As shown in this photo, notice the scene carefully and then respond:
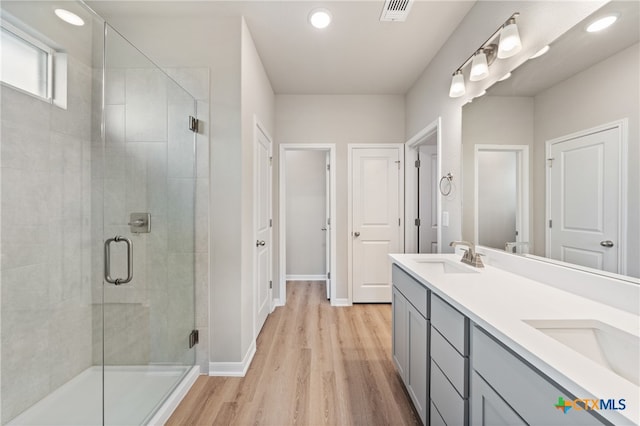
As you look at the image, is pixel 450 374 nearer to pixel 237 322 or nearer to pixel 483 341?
pixel 483 341

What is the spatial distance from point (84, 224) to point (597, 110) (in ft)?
9.14

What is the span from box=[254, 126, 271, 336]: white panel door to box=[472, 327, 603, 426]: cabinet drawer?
1.95 meters

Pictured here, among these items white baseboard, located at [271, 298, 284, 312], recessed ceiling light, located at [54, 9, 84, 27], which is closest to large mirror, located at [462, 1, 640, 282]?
white baseboard, located at [271, 298, 284, 312]

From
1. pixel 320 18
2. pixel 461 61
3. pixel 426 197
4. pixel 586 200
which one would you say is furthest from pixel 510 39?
pixel 426 197

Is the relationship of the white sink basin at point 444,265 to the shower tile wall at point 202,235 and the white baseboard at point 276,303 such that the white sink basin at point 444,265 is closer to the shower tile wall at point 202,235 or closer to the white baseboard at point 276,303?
the shower tile wall at point 202,235

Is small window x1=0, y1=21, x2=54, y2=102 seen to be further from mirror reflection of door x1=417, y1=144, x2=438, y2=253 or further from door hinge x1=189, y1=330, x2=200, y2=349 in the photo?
mirror reflection of door x1=417, y1=144, x2=438, y2=253

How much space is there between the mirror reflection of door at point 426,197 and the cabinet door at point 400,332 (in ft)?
5.41

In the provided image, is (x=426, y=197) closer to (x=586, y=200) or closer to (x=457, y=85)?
(x=457, y=85)

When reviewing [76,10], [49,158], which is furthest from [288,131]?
[49,158]

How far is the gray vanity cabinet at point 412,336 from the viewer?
1420 millimetres

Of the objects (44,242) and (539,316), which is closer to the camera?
(539,316)

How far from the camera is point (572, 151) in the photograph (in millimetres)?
1202

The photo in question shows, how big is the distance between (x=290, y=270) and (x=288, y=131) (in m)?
2.45

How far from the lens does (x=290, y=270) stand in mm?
4715
